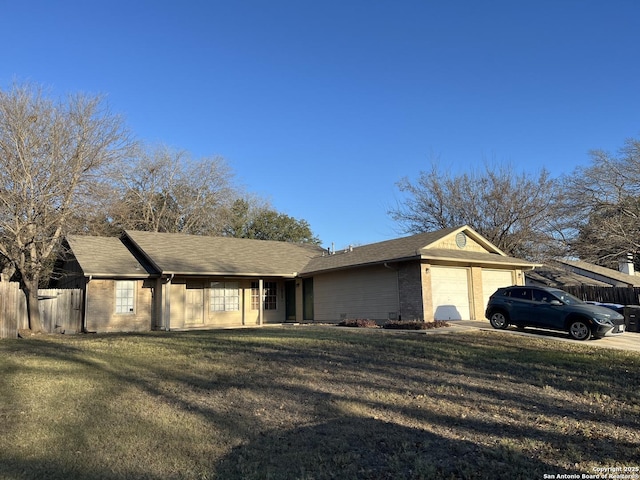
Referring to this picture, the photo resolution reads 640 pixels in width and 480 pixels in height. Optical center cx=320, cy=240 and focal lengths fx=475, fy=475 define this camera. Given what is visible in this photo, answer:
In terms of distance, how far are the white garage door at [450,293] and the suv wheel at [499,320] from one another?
2.67m

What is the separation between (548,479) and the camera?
14.5 ft

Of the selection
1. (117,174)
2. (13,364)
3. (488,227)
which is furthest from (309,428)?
(488,227)

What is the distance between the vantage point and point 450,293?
65.2 ft

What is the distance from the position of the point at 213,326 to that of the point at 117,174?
26.6ft

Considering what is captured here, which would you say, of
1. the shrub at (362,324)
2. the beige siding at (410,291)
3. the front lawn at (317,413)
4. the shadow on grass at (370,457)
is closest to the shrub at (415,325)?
the shrub at (362,324)

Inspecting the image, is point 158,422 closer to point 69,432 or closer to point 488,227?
point 69,432

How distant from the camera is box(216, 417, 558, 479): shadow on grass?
15.0 ft

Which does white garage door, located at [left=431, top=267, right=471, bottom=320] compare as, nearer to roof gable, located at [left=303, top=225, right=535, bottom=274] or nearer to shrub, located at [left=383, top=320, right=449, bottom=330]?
roof gable, located at [left=303, top=225, right=535, bottom=274]

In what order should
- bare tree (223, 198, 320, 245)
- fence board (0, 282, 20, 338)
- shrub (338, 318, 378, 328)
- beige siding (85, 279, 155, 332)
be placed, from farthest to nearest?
bare tree (223, 198, 320, 245) → beige siding (85, 279, 155, 332) → shrub (338, 318, 378, 328) → fence board (0, 282, 20, 338)

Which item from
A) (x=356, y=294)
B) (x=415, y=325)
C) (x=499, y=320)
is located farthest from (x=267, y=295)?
(x=499, y=320)

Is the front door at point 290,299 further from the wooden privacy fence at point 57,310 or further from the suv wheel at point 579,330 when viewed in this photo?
the suv wheel at point 579,330

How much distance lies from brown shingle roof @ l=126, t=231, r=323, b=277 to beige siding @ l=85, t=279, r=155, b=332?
168 centimetres

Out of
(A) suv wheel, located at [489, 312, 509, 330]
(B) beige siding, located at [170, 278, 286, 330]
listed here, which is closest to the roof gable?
(A) suv wheel, located at [489, 312, 509, 330]

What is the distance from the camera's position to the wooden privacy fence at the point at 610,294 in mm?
25312
